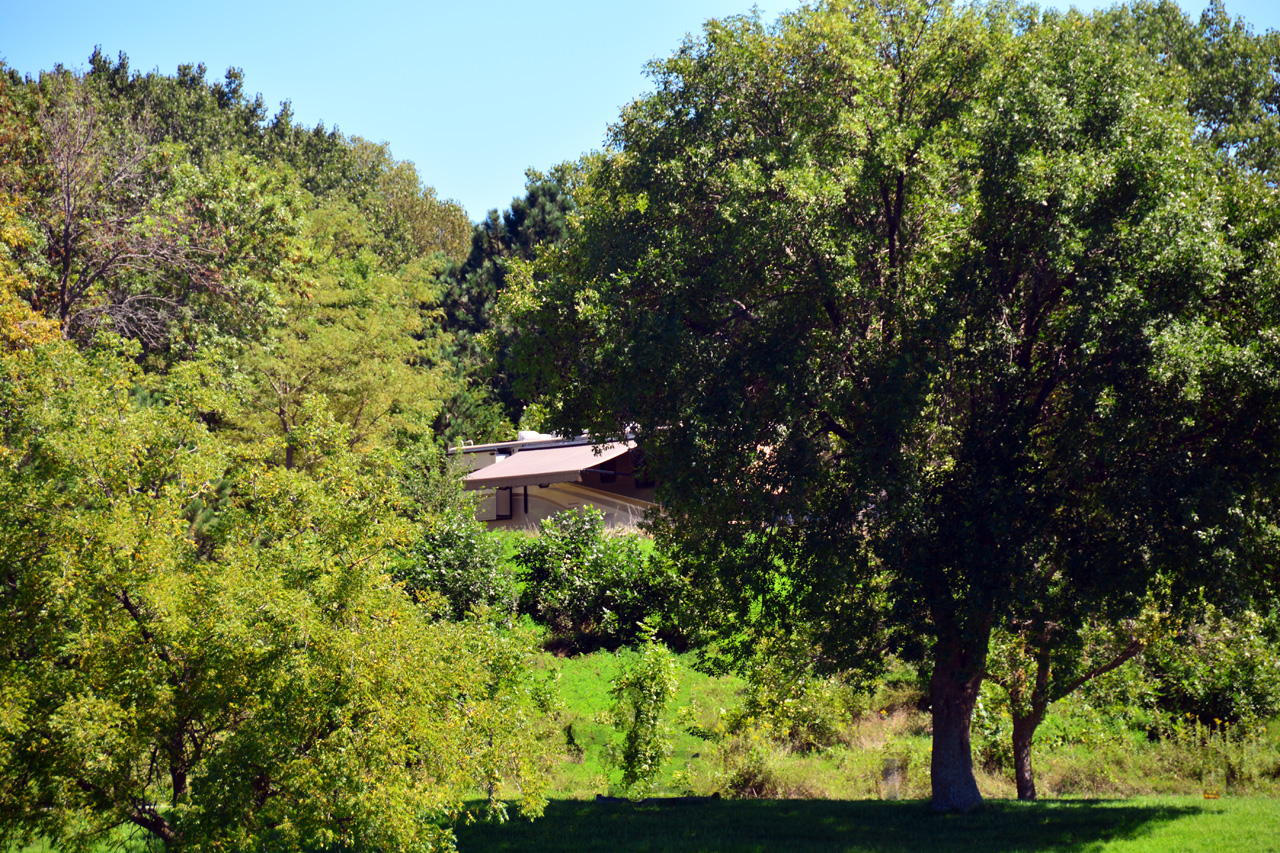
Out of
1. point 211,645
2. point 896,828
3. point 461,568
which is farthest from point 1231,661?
point 461,568

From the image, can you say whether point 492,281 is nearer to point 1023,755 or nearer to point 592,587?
point 592,587

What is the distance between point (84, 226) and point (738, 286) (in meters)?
18.3

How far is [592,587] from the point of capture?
82.3ft

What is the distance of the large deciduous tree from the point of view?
36.1 ft

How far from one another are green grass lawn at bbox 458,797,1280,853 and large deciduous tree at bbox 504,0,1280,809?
1209 millimetres

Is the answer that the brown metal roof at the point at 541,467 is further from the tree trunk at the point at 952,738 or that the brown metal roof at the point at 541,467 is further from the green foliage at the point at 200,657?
the green foliage at the point at 200,657

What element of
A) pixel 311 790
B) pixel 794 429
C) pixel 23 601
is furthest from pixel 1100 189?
pixel 23 601

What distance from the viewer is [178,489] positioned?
1012 centimetres

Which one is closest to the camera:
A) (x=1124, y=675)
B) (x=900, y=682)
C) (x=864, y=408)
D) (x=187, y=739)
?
(x=187, y=739)

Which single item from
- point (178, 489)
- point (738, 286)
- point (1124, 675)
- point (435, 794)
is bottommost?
point (435, 794)

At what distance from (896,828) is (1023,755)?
153 inches

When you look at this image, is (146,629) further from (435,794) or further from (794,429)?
(794,429)

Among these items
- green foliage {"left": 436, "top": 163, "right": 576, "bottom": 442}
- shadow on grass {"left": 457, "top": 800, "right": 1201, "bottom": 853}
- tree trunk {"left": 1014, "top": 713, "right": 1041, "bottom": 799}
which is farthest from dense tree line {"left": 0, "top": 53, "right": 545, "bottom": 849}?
green foliage {"left": 436, "top": 163, "right": 576, "bottom": 442}

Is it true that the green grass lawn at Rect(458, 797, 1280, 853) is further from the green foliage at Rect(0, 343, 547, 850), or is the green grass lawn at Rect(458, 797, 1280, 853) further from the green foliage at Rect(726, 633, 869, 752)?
the green foliage at Rect(0, 343, 547, 850)
